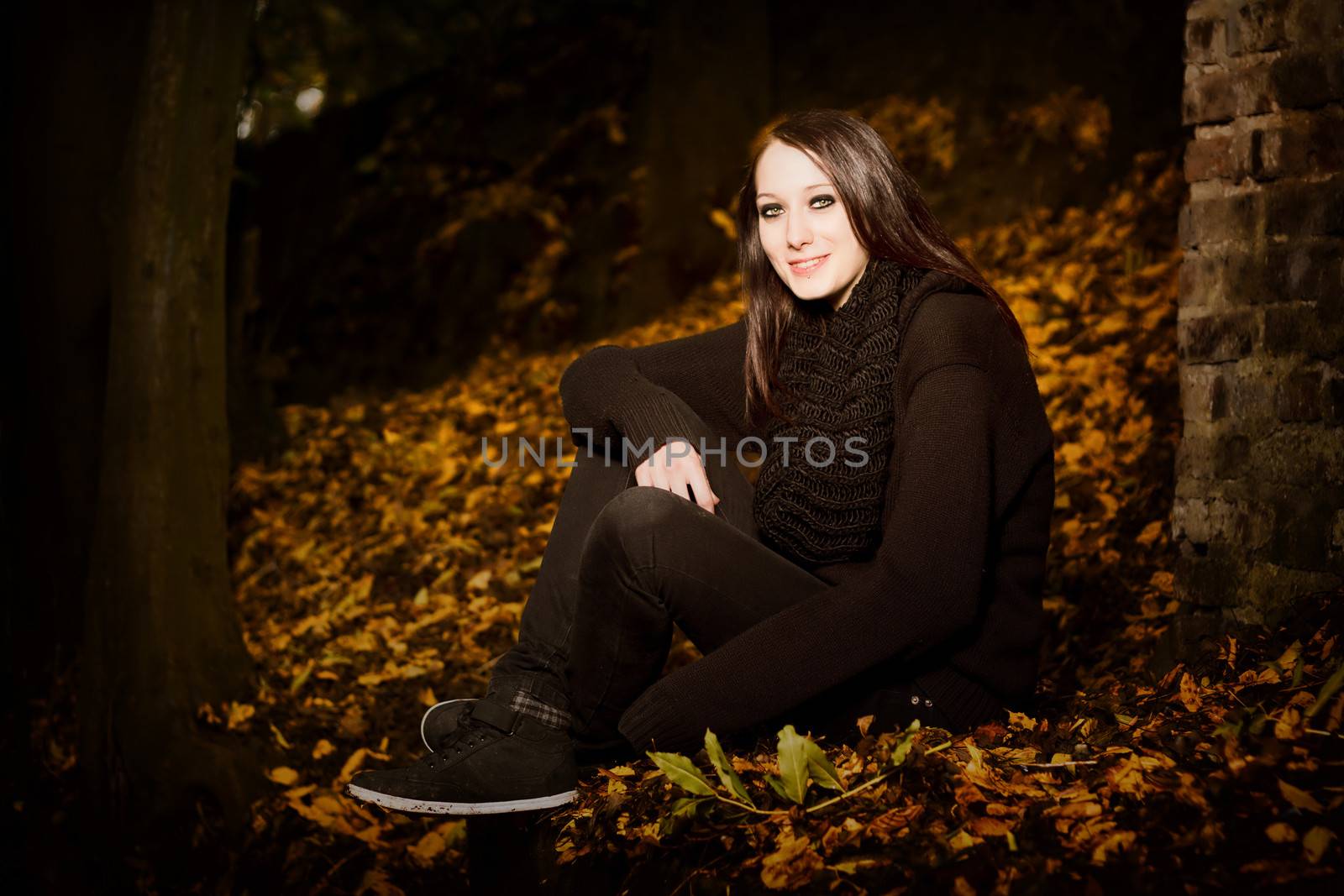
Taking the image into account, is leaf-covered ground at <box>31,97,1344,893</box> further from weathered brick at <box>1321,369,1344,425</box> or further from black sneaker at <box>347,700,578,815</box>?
weathered brick at <box>1321,369,1344,425</box>

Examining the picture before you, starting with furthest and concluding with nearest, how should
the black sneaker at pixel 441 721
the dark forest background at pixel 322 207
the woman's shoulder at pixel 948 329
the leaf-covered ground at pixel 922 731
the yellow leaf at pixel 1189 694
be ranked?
the dark forest background at pixel 322 207 < the black sneaker at pixel 441 721 < the yellow leaf at pixel 1189 694 < the woman's shoulder at pixel 948 329 < the leaf-covered ground at pixel 922 731

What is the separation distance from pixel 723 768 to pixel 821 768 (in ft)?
0.66

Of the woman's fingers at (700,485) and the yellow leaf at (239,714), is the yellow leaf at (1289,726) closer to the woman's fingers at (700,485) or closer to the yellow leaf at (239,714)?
the woman's fingers at (700,485)

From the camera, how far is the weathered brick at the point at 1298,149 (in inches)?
102

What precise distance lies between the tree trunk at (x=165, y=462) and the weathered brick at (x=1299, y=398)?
3512 mm

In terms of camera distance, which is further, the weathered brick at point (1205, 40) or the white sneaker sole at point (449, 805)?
the weathered brick at point (1205, 40)

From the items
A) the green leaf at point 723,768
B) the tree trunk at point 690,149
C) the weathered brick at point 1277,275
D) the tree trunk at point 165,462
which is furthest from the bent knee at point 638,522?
the tree trunk at point 690,149

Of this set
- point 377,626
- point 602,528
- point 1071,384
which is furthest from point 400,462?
point 602,528

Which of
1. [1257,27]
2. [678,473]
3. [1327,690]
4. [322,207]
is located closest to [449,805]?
[678,473]

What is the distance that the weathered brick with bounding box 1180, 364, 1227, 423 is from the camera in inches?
113

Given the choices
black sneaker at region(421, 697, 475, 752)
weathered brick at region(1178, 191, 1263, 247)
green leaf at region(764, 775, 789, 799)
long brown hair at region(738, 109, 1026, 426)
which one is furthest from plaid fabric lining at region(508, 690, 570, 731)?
weathered brick at region(1178, 191, 1263, 247)

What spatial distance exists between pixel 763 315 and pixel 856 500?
0.69 meters

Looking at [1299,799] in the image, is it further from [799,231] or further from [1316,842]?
[799,231]

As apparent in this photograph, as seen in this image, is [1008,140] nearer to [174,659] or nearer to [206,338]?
[206,338]
